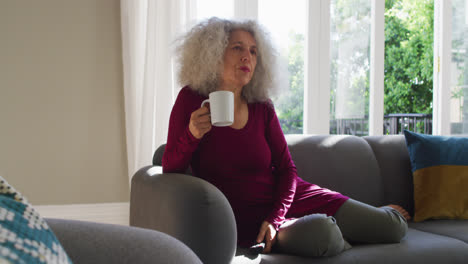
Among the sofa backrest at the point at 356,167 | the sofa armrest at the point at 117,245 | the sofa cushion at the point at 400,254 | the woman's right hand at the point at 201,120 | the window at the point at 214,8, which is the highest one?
the window at the point at 214,8

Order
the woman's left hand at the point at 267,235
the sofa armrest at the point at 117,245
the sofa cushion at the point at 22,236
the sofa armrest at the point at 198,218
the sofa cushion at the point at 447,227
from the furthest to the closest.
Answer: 1. the sofa cushion at the point at 447,227
2. the woman's left hand at the point at 267,235
3. the sofa armrest at the point at 198,218
4. the sofa armrest at the point at 117,245
5. the sofa cushion at the point at 22,236

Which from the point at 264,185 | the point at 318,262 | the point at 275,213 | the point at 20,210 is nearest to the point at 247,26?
the point at 264,185

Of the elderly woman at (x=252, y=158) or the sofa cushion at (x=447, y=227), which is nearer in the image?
the elderly woman at (x=252, y=158)

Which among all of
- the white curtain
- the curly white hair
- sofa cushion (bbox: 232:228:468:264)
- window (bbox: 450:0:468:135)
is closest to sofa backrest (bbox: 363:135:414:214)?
sofa cushion (bbox: 232:228:468:264)

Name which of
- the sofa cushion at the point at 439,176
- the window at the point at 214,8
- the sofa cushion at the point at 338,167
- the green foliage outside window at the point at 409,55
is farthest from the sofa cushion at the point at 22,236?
the green foliage outside window at the point at 409,55

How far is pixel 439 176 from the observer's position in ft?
5.99

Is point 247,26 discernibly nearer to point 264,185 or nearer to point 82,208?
point 264,185

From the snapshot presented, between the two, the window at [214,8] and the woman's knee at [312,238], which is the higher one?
the window at [214,8]

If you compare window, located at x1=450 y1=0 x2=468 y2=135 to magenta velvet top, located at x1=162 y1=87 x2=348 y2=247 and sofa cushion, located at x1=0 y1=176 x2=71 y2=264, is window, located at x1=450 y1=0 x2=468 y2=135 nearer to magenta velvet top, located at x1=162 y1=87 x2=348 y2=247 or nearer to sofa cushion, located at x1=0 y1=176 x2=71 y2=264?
magenta velvet top, located at x1=162 y1=87 x2=348 y2=247

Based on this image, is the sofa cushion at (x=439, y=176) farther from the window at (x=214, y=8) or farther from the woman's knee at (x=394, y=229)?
the window at (x=214, y=8)

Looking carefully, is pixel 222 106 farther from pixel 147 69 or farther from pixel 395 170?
pixel 147 69

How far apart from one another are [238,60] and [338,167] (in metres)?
0.74

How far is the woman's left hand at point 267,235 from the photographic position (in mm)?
1284

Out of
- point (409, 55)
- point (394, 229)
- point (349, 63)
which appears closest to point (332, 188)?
point (394, 229)
